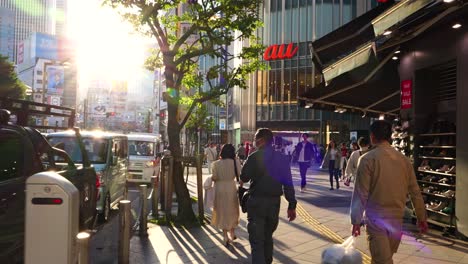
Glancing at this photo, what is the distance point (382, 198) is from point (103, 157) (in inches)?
290

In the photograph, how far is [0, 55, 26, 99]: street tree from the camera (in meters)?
39.0

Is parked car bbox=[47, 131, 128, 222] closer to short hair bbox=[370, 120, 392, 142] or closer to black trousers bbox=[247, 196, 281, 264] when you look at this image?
black trousers bbox=[247, 196, 281, 264]

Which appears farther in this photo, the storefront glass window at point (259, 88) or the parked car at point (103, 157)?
the storefront glass window at point (259, 88)

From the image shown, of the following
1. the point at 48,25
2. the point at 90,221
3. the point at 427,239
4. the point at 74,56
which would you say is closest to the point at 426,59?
the point at 427,239

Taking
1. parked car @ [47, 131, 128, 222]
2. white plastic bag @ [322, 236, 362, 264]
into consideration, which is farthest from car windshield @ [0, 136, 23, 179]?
parked car @ [47, 131, 128, 222]

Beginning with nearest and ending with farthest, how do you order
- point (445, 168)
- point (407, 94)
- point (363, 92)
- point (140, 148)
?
point (445, 168)
point (407, 94)
point (363, 92)
point (140, 148)

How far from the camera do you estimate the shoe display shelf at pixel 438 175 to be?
795 cm

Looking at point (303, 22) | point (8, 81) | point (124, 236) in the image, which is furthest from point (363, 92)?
point (8, 81)

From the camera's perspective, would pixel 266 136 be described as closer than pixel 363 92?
Yes

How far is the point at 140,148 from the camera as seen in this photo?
1867 centimetres

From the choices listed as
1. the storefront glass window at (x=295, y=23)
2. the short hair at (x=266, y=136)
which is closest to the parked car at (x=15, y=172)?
the short hair at (x=266, y=136)

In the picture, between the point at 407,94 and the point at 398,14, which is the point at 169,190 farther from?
the point at 398,14

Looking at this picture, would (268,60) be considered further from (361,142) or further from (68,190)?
(68,190)

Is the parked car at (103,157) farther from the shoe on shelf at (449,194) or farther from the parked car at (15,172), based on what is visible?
the shoe on shelf at (449,194)
